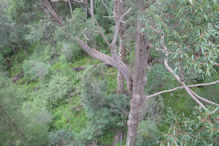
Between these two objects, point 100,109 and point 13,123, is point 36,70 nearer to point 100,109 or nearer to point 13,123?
point 100,109

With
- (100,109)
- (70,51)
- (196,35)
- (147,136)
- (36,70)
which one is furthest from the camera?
(70,51)

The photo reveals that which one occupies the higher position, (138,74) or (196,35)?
(196,35)

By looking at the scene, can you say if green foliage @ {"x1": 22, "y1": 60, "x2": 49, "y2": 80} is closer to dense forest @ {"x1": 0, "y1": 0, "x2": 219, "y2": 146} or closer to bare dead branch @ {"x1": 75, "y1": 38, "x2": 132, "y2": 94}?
dense forest @ {"x1": 0, "y1": 0, "x2": 219, "y2": 146}

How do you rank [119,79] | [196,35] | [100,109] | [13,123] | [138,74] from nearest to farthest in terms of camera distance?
1. [196,35]
2. [138,74]
3. [13,123]
4. [100,109]
5. [119,79]

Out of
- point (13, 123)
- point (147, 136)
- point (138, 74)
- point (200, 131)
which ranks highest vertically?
point (138, 74)

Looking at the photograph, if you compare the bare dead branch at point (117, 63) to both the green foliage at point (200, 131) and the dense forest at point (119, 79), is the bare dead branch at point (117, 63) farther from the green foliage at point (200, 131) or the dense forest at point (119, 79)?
the green foliage at point (200, 131)

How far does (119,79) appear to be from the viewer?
7387mm

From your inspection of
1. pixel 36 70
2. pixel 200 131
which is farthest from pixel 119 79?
pixel 36 70

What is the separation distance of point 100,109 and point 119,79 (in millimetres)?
1583

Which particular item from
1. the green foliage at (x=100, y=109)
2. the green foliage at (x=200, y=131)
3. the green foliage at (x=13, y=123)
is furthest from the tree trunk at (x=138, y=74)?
the green foliage at (x=13, y=123)

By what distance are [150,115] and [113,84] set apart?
10.3ft

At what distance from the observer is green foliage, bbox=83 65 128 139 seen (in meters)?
6.51

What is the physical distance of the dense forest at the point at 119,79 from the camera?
239cm

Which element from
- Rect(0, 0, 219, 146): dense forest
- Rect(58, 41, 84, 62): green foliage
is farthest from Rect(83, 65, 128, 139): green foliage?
Rect(58, 41, 84, 62): green foliage
